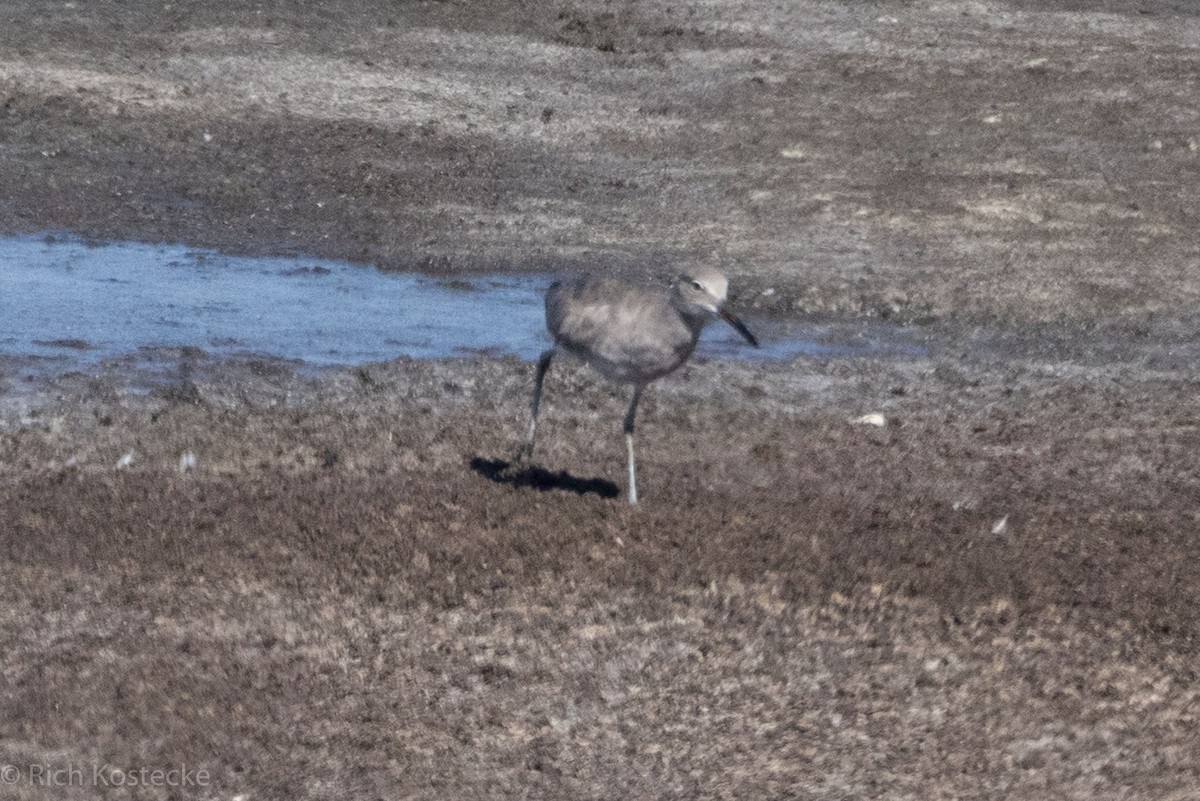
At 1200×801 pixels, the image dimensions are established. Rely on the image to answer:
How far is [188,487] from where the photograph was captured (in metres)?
7.31

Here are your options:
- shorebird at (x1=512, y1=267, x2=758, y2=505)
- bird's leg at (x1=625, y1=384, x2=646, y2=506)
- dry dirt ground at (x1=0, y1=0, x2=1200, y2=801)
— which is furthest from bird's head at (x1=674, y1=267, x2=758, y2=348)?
dry dirt ground at (x1=0, y1=0, x2=1200, y2=801)

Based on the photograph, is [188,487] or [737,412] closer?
[188,487]

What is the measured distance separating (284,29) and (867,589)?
1104cm

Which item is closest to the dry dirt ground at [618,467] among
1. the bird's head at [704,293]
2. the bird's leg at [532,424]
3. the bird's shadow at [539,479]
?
→ the bird's shadow at [539,479]

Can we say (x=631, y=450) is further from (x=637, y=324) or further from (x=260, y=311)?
(x=260, y=311)

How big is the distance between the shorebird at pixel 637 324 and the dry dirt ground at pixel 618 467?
2.11ft

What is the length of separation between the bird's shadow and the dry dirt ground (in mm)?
52

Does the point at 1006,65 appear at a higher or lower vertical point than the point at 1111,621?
higher

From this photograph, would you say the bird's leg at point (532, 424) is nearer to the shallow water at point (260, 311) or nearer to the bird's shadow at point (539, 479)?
the bird's shadow at point (539, 479)

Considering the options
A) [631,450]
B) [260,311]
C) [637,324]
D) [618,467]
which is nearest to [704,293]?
[637,324]

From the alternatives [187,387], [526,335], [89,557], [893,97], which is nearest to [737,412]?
[526,335]

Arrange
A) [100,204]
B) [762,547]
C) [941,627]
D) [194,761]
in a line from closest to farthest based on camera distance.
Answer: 1. [194,761]
2. [941,627]
3. [762,547]
4. [100,204]

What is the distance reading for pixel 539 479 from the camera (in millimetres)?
7668

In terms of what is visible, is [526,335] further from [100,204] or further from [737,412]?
[100,204]
